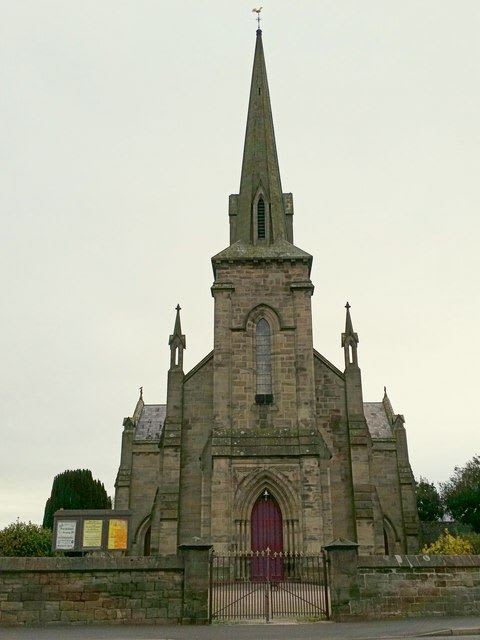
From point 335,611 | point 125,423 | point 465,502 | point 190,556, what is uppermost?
point 125,423

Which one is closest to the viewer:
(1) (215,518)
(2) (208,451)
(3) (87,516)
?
(3) (87,516)

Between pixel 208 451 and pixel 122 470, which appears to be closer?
pixel 208 451

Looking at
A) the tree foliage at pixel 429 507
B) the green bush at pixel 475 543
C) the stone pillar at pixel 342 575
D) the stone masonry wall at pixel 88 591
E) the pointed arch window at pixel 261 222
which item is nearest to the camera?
the stone masonry wall at pixel 88 591

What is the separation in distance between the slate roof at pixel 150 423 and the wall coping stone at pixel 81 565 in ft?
78.4

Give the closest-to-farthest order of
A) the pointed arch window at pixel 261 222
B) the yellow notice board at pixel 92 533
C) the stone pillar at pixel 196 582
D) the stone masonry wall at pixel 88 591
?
1. the stone masonry wall at pixel 88 591
2. the stone pillar at pixel 196 582
3. the yellow notice board at pixel 92 533
4. the pointed arch window at pixel 261 222

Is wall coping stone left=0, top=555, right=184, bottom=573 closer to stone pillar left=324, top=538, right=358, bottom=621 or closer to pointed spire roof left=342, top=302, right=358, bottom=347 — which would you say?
stone pillar left=324, top=538, right=358, bottom=621

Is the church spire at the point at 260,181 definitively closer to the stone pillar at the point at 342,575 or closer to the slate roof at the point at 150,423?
the slate roof at the point at 150,423

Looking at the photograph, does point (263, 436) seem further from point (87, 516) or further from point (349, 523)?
point (87, 516)

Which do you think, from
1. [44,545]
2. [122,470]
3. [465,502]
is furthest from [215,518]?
[465,502]

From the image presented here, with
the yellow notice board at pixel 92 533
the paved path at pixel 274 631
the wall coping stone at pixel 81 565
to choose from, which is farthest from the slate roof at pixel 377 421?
the wall coping stone at pixel 81 565

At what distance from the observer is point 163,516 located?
85.3 feet

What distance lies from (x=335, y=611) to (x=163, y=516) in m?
→ 12.5

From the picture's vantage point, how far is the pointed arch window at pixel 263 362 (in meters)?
27.1

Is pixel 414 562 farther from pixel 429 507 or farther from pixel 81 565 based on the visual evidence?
pixel 429 507
